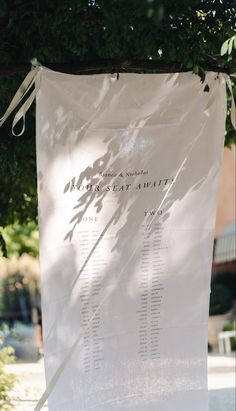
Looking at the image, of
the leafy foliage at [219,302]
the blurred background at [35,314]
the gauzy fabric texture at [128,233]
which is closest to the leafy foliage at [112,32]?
the gauzy fabric texture at [128,233]

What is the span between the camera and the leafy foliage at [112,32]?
4.36 m

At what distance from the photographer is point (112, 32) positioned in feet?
14.5

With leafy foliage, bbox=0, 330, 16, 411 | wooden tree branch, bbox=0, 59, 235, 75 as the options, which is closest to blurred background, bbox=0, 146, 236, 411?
leafy foliage, bbox=0, 330, 16, 411

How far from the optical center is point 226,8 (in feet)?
14.4

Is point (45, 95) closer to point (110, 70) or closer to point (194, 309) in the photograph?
point (110, 70)

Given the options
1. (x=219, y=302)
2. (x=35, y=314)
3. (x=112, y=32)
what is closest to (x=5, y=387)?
(x=112, y=32)

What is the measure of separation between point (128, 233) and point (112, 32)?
105 centimetres

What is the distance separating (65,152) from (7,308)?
23789 mm

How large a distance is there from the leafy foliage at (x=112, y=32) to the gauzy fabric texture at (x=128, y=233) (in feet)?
0.58

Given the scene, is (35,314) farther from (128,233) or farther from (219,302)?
(128,233)

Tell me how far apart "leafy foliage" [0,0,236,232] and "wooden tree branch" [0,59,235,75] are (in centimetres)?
4

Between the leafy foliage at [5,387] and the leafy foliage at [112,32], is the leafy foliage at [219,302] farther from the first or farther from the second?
the leafy foliage at [112,32]

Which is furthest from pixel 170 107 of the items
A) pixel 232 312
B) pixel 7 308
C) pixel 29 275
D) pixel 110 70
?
pixel 7 308

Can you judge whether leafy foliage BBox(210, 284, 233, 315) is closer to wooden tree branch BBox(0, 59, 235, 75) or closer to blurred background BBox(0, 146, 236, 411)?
blurred background BBox(0, 146, 236, 411)
